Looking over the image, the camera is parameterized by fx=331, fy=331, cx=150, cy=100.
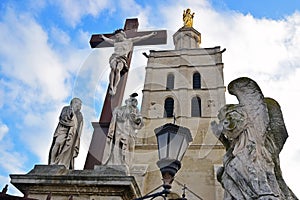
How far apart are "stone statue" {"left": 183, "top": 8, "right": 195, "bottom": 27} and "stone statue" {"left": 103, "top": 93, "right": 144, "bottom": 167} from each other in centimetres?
2982

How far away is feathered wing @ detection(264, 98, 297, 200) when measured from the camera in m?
4.21

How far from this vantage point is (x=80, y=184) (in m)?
4.84

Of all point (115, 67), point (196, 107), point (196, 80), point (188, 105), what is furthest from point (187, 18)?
point (115, 67)

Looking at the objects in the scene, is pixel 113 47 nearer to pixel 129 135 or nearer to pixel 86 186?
pixel 129 135

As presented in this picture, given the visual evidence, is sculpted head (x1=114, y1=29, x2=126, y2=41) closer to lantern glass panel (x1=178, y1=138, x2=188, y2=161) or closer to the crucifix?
the crucifix

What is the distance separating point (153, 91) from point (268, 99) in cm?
2233

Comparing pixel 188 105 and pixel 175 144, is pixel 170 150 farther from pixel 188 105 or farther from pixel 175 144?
pixel 188 105

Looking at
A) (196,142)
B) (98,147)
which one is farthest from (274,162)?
(196,142)

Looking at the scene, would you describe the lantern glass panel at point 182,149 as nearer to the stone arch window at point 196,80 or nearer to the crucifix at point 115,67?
the crucifix at point 115,67

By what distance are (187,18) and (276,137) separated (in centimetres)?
3218

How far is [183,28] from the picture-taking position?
33750mm

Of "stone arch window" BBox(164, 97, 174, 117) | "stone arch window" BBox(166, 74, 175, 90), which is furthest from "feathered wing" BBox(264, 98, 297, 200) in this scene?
"stone arch window" BBox(166, 74, 175, 90)

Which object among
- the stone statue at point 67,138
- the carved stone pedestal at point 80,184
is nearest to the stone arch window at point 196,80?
the stone statue at point 67,138

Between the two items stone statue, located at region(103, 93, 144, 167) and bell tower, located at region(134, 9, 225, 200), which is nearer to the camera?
stone statue, located at region(103, 93, 144, 167)
